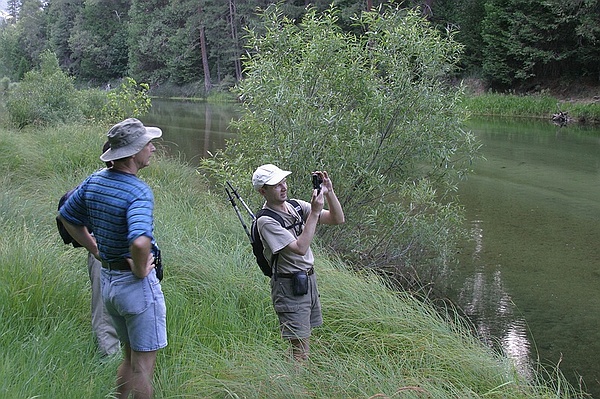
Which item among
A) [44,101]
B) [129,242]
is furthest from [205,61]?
[129,242]

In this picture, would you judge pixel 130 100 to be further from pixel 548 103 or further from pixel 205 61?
pixel 205 61

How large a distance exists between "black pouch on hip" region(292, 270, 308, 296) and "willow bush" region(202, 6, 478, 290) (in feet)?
11.5

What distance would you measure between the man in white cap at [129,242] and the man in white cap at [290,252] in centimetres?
80

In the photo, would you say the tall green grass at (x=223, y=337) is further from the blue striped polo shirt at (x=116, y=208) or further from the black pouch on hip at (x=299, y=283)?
the blue striped polo shirt at (x=116, y=208)

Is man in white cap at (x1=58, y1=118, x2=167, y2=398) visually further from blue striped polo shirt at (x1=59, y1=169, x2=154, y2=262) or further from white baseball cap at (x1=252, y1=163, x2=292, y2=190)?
white baseball cap at (x1=252, y1=163, x2=292, y2=190)

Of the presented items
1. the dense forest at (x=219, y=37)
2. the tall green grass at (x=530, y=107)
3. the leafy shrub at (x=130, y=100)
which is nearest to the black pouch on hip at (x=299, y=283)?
the dense forest at (x=219, y=37)

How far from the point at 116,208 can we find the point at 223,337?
1493mm

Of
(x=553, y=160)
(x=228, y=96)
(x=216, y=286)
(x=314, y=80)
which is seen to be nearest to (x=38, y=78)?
(x=314, y=80)

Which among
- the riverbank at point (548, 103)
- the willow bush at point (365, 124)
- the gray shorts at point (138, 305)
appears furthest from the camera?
the riverbank at point (548, 103)

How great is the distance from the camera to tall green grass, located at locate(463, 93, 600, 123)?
88.2ft

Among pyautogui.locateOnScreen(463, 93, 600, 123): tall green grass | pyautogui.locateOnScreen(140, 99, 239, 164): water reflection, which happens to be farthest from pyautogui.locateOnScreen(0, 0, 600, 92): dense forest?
pyautogui.locateOnScreen(140, 99, 239, 164): water reflection

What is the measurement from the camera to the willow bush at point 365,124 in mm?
7492

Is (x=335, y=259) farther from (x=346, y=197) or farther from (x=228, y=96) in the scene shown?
(x=228, y=96)

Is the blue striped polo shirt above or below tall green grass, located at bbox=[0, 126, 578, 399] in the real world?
above
